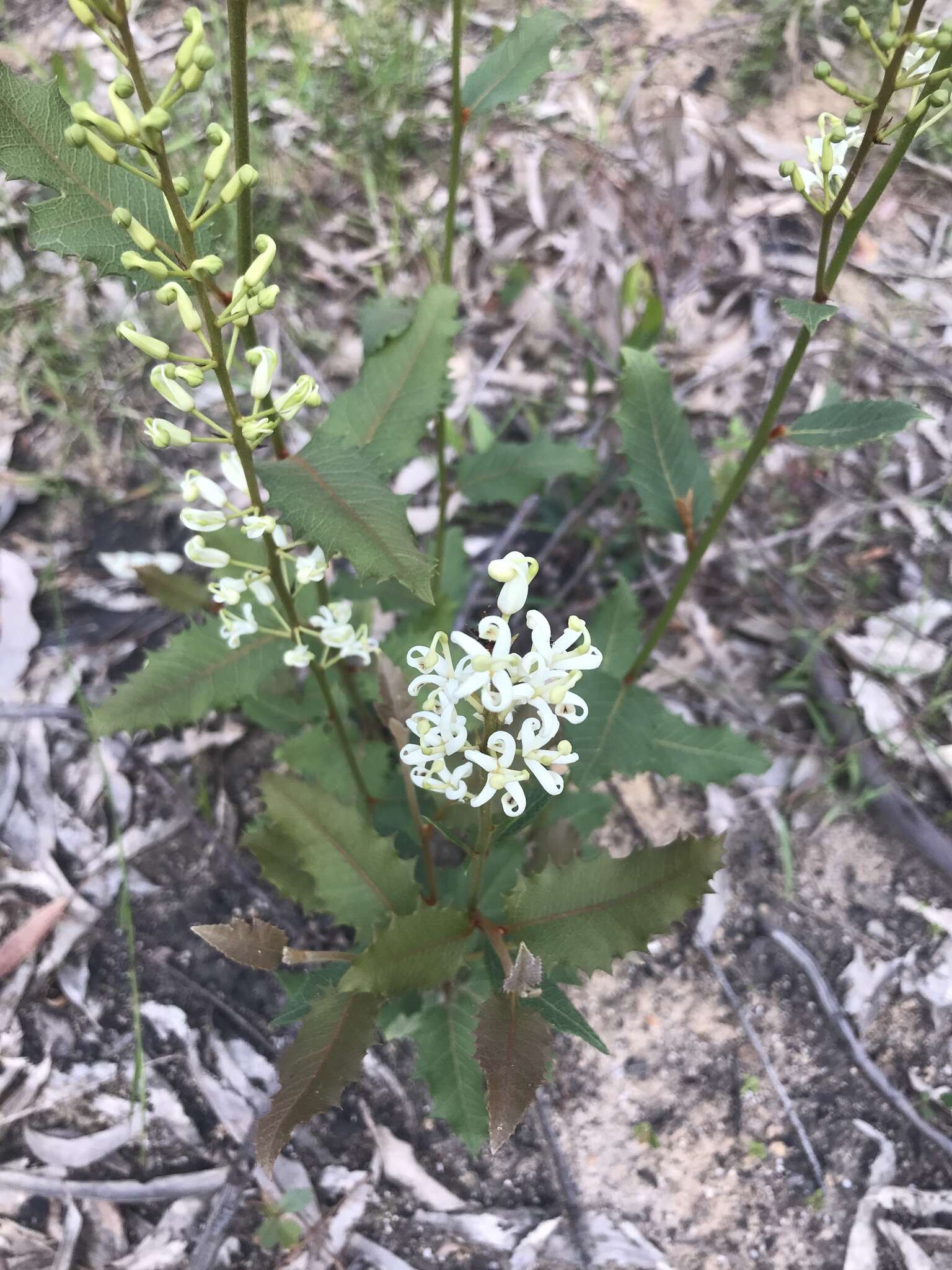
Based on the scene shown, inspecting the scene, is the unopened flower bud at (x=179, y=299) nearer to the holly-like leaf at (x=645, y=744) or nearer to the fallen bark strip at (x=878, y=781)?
the holly-like leaf at (x=645, y=744)

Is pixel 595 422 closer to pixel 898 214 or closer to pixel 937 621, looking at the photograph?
pixel 937 621

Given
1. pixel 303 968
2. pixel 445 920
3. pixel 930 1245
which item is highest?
pixel 445 920

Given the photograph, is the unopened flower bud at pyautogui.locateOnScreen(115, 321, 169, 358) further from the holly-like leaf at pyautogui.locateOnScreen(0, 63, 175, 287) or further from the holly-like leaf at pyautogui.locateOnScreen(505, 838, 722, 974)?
the holly-like leaf at pyautogui.locateOnScreen(505, 838, 722, 974)

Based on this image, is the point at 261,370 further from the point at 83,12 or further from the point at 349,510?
the point at 83,12

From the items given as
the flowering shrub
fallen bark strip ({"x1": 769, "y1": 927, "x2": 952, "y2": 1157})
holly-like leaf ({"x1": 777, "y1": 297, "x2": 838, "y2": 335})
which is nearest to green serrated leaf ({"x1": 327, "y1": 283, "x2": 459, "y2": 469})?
the flowering shrub

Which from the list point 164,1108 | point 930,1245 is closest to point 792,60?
point 930,1245

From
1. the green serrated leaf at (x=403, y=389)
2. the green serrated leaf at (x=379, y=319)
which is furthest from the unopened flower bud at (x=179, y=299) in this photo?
the green serrated leaf at (x=379, y=319)

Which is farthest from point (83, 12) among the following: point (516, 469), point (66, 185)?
point (516, 469)
